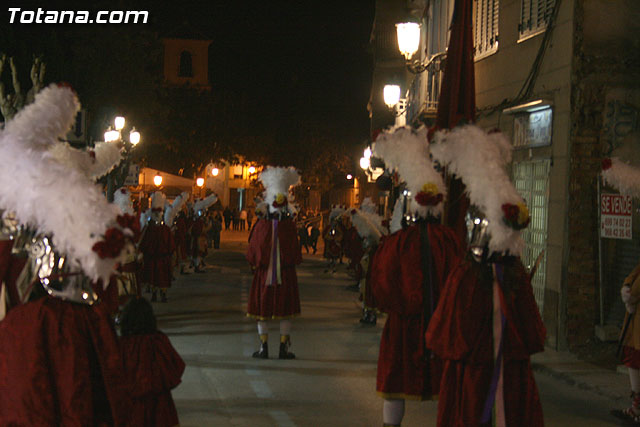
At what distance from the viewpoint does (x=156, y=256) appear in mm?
17281

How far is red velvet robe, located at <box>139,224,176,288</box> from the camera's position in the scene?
17109 millimetres

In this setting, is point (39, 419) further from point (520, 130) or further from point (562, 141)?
point (520, 130)

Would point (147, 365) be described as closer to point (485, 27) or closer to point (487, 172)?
point (487, 172)

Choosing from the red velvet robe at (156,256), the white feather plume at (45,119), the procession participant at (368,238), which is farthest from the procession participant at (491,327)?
the red velvet robe at (156,256)

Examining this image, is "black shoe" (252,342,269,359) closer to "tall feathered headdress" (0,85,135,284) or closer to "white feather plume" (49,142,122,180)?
"white feather plume" (49,142,122,180)

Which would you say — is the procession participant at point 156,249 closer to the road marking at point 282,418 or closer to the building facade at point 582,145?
the building facade at point 582,145

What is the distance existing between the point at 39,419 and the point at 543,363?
336 inches

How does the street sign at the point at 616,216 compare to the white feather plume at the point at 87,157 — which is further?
the street sign at the point at 616,216

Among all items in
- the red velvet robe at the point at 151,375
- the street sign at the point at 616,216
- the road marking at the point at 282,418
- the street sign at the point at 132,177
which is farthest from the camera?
the street sign at the point at 132,177

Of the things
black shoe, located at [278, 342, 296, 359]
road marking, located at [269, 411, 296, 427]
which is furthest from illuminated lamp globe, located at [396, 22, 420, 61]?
road marking, located at [269, 411, 296, 427]

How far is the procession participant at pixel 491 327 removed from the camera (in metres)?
5.11

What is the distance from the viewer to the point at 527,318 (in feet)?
17.1

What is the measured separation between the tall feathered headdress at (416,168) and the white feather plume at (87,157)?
249cm

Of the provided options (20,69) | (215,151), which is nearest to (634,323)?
(20,69)
